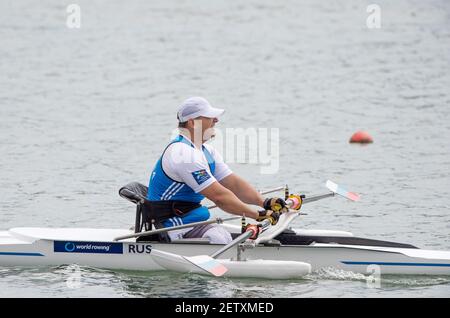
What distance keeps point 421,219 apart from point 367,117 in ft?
25.1

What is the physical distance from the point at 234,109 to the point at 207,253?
12675 mm

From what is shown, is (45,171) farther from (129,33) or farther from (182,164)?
(129,33)

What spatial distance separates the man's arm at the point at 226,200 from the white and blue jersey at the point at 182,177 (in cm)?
7

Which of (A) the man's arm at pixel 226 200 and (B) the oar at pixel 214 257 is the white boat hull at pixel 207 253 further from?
(A) the man's arm at pixel 226 200

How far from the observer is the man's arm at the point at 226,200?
41.1ft

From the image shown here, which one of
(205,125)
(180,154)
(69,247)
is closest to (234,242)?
(180,154)

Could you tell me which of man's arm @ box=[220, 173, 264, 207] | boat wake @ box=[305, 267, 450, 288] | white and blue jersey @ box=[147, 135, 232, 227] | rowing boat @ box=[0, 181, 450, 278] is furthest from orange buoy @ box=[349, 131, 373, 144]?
white and blue jersey @ box=[147, 135, 232, 227]

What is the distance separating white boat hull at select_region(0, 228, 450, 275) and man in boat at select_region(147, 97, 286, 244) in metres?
0.31

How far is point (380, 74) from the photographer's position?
2814 cm

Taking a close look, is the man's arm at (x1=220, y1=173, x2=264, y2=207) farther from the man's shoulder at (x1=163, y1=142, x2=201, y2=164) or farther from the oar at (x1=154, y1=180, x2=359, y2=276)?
the man's shoulder at (x1=163, y1=142, x2=201, y2=164)

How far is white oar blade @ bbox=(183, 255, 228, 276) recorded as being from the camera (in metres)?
12.0

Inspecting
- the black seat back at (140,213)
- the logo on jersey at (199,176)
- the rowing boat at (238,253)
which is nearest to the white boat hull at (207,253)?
the rowing boat at (238,253)

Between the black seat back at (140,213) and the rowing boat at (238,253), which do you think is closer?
the rowing boat at (238,253)
